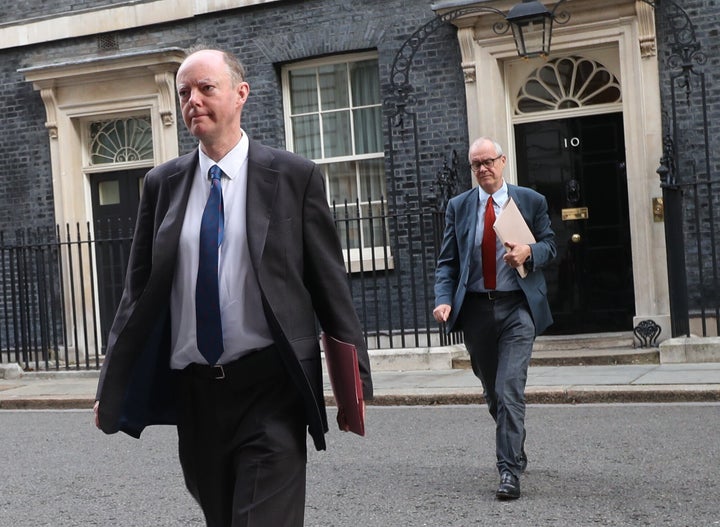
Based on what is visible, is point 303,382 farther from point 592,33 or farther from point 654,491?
point 592,33

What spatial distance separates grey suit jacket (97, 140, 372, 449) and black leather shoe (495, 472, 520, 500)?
283cm

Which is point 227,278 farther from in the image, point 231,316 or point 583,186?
point 583,186

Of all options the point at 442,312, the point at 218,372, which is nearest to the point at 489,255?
the point at 442,312

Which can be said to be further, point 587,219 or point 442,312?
point 587,219

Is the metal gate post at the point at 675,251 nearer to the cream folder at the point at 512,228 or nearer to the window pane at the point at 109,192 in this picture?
the cream folder at the point at 512,228

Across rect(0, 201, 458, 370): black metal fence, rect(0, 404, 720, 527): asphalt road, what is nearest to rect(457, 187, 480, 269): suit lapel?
rect(0, 404, 720, 527): asphalt road

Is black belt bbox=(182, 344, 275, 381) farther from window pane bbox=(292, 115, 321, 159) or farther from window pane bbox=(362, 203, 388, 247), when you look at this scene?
window pane bbox=(292, 115, 321, 159)

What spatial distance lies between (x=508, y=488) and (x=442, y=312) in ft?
3.33

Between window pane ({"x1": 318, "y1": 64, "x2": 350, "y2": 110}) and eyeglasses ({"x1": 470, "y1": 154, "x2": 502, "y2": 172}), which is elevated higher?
window pane ({"x1": 318, "y1": 64, "x2": 350, "y2": 110})

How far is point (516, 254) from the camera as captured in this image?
644cm

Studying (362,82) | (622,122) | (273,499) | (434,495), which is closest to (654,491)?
(434,495)

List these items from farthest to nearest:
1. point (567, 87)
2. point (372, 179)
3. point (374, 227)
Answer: point (372, 179), point (374, 227), point (567, 87)

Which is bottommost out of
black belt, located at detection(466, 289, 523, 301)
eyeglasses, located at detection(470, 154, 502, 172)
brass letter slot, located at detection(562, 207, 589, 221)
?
black belt, located at detection(466, 289, 523, 301)

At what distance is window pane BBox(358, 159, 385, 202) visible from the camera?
47.9 ft
